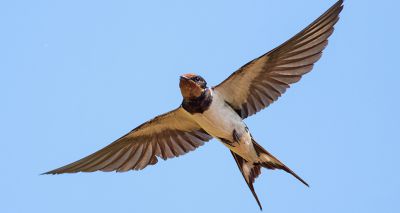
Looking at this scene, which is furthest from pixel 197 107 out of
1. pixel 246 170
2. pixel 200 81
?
pixel 246 170

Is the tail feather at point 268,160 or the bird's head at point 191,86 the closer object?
the bird's head at point 191,86

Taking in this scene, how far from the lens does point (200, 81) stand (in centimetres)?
815

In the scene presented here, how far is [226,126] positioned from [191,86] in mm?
468

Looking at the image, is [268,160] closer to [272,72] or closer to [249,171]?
[249,171]

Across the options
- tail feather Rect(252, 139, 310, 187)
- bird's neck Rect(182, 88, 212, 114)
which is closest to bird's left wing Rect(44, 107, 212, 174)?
bird's neck Rect(182, 88, 212, 114)

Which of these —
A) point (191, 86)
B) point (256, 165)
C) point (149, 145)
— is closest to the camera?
point (191, 86)

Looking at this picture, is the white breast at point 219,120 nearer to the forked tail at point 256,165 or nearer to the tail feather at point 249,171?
the forked tail at point 256,165

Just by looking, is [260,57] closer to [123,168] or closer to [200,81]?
[200,81]

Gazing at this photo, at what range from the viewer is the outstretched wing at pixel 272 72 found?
315 inches

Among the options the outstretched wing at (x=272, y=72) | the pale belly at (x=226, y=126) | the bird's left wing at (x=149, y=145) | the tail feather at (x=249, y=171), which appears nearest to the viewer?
the outstretched wing at (x=272, y=72)

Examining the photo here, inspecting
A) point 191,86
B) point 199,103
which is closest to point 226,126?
point 199,103

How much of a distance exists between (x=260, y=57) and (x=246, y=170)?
3.40 feet

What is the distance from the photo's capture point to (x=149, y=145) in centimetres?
893

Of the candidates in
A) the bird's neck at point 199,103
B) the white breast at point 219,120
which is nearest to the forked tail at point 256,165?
the white breast at point 219,120
